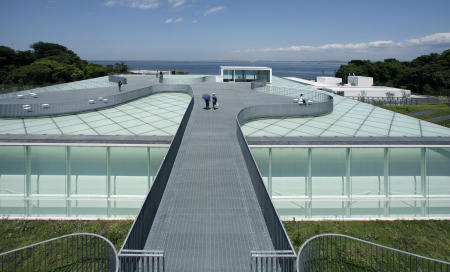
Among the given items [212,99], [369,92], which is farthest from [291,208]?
[369,92]

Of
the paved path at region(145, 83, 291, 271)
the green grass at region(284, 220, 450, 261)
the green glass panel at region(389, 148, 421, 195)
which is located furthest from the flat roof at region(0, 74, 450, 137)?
the green grass at region(284, 220, 450, 261)

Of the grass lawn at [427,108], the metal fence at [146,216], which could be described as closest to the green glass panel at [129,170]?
the metal fence at [146,216]

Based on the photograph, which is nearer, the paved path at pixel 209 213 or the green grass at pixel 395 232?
the paved path at pixel 209 213

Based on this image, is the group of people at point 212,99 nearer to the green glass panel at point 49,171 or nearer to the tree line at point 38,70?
the green glass panel at point 49,171

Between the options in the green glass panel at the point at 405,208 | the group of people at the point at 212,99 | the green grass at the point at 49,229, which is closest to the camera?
the green grass at the point at 49,229

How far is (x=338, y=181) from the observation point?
63.5 ft

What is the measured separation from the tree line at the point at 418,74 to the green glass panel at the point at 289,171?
91.8 metres

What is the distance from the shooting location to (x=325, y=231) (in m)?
17.1

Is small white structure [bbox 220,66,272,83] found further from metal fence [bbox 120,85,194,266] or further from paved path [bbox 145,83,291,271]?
metal fence [bbox 120,85,194,266]

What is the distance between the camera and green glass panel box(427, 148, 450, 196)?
19.1m

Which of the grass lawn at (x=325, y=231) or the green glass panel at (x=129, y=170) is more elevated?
the green glass panel at (x=129, y=170)

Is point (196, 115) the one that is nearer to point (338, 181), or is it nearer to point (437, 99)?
point (338, 181)

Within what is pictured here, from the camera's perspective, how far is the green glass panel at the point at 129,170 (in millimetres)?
19125

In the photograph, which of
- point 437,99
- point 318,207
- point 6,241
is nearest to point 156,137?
point 6,241
